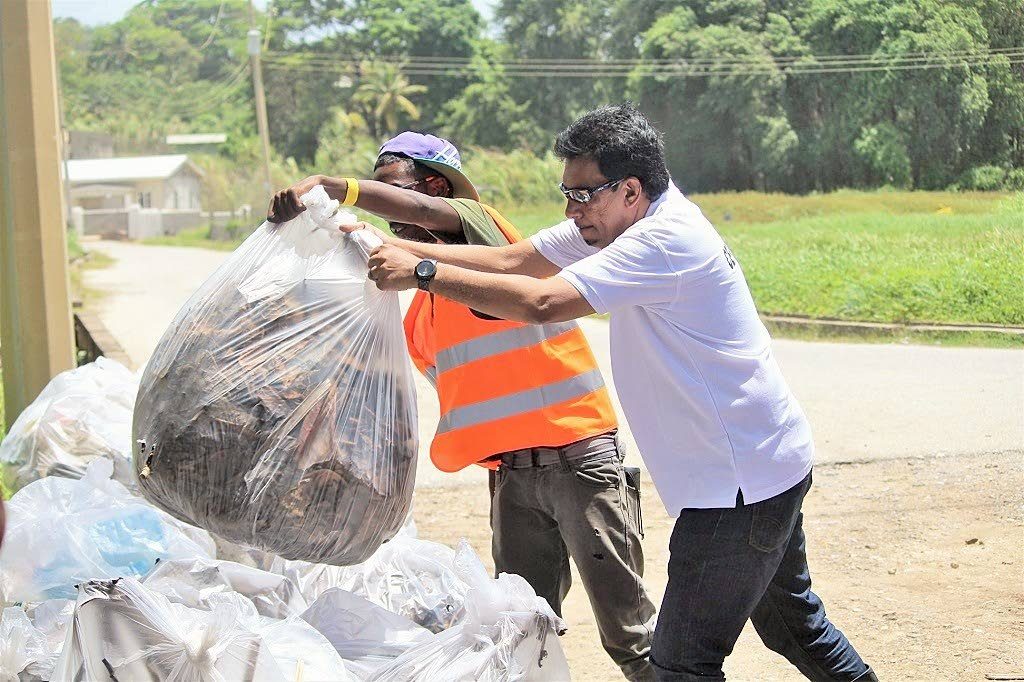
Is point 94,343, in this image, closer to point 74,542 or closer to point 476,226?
point 74,542

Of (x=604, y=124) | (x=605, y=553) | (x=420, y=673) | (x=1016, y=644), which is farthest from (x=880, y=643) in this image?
(x=604, y=124)

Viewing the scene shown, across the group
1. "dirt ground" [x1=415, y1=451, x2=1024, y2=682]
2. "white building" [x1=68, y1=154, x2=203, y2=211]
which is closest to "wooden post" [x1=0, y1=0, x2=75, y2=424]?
"dirt ground" [x1=415, y1=451, x2=1024, y2=682]

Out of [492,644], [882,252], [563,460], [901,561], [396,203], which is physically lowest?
[901,561]

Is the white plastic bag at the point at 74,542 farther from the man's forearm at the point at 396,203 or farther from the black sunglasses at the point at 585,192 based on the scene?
the black sunglasses at the point at 585,192

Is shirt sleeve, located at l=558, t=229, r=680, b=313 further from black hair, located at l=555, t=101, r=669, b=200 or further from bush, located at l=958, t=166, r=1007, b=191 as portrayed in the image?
bush, located at l=958, t=166, r=1007, b=191

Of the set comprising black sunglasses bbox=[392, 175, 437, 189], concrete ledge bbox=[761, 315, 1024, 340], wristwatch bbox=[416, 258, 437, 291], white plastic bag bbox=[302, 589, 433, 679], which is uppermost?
black sunglasses bbox=[392, 175, 437, 189]

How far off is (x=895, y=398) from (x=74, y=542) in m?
6.39

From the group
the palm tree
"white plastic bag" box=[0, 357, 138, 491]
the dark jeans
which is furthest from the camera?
the palm tree

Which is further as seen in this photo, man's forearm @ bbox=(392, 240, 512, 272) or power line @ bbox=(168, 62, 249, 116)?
power line @ bbox=(168, 62, 249, 116)

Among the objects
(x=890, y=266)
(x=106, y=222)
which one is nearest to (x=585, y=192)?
(x=890, y=266)

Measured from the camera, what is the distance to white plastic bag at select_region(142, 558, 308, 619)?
285 cm

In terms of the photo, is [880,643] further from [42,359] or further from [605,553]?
[42,359]

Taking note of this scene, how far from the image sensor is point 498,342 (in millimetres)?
2973

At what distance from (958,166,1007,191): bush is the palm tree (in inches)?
1505
